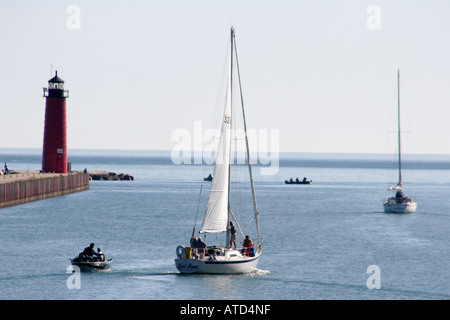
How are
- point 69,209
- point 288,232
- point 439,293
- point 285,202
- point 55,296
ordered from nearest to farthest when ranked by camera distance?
point 55,296 < point 439,293 < point 288,232 < point 69,209 < point 285,202

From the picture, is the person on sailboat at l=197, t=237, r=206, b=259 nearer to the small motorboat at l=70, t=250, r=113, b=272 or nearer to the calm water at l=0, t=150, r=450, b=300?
the calm water at l=0, t=150, r=450, b=300

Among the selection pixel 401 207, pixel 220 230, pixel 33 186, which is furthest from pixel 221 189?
pixel 33 186

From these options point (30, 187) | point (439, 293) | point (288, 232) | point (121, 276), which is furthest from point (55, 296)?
point (30, 187)

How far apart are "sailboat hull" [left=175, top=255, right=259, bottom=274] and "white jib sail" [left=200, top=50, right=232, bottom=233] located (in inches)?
80.6

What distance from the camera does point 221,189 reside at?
48.5 metres

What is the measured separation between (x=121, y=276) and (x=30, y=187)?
2339 inches

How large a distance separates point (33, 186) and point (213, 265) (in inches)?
2533

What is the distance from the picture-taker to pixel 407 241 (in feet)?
236

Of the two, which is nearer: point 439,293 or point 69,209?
point 439,293

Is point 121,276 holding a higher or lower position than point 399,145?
lower

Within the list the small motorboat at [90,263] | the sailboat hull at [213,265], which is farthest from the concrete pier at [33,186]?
the sailboat hull at [213,265]

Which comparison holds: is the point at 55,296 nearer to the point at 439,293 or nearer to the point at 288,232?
the point at 439,293

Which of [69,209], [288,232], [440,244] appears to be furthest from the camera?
[69,209]

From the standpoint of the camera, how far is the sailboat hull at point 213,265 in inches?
1841
